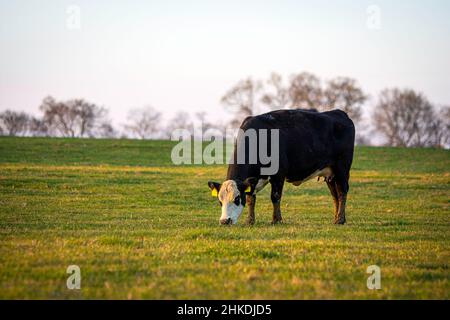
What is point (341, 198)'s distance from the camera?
1623 centimetres

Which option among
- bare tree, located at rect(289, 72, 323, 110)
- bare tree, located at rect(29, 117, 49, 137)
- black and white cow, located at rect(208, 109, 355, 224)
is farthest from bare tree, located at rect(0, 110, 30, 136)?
black and white cow, located at rect(208, 109, 355, 224)

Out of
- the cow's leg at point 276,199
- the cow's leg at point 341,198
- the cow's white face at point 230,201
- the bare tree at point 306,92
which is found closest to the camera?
the cow's white face at point 230,201

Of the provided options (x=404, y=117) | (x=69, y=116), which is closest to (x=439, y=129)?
(x=404, y=117)

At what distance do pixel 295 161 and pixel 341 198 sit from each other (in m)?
1.87

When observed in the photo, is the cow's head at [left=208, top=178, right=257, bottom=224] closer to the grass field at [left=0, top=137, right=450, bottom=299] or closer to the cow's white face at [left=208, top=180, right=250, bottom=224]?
the cow's white face at [left=208, top=180, right=250, bottom=224]

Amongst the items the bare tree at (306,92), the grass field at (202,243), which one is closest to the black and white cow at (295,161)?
the grass field at (202,243)

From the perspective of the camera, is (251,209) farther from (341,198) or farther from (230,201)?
(341,198)

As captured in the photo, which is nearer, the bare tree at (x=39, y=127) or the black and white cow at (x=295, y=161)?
the black and white cow at (x=295, y=161)

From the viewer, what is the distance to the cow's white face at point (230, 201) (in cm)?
1370

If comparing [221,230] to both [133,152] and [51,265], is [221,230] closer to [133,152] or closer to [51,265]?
[51,265]

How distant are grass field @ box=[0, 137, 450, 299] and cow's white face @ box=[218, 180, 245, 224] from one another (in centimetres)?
32

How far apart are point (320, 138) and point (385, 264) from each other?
764 cm

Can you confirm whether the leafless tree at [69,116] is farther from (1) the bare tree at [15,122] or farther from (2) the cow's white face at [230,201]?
(2) the cow's white face at [230,201]

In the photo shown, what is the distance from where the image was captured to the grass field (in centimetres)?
720
